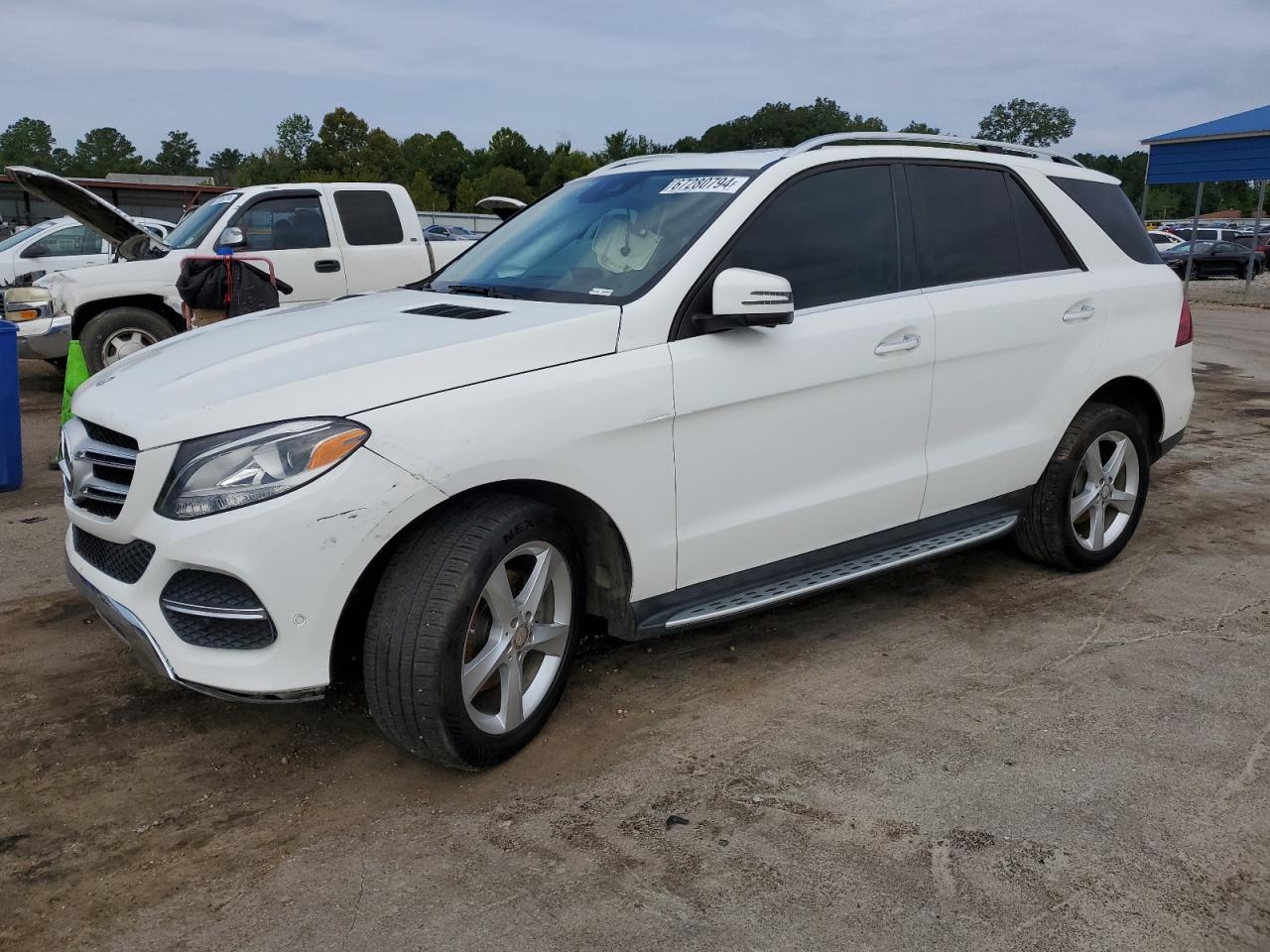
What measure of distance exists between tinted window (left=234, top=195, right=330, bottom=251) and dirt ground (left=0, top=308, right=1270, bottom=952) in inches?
218

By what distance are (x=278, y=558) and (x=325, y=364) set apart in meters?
0.60

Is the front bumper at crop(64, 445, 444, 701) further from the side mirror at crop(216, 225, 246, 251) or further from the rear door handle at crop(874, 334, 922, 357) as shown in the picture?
the side mirror at crop(216, 225, 246, 251)

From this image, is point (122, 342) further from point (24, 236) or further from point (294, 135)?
point (294, 135)

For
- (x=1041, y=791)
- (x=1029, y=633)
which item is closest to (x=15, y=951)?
(x=1041, y=791)

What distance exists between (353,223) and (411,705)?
25.1 feet

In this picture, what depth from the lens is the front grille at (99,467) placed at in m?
2.90

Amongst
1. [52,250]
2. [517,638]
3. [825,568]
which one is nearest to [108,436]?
[517,638]

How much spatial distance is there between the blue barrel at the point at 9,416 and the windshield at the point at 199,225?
318 centimetres

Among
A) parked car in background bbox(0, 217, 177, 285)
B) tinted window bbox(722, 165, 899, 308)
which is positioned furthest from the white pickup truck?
tinted window bbox(722, 165, 899, 308)

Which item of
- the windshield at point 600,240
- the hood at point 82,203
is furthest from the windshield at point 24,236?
the windshield at point 600,240

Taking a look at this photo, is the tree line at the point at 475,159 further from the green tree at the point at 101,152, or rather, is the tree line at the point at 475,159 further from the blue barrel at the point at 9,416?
the blue barrel at the point at 9,416

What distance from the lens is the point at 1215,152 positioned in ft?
79.2

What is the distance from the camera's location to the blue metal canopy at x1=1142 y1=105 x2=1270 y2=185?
2309 cm

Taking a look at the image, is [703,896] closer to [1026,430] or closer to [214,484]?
[214,484]
